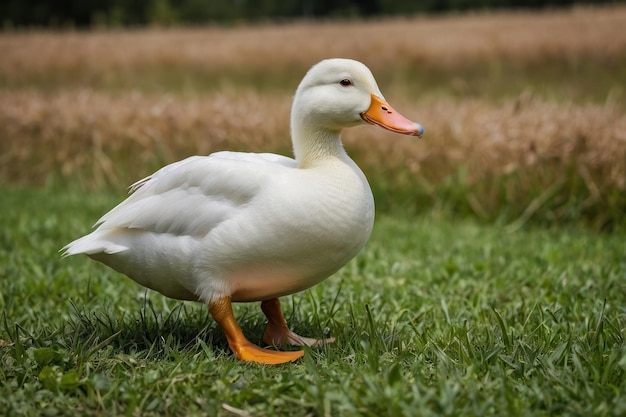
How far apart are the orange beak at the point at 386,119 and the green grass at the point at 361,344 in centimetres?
73

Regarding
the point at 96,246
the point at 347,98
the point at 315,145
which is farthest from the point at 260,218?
the point at 96,246

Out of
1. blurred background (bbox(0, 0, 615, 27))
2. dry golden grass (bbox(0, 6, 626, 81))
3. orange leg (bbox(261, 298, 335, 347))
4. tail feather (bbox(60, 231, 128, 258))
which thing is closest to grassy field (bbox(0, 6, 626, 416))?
orange leg (bbox(261, 298, 335, 347))

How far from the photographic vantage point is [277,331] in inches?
120

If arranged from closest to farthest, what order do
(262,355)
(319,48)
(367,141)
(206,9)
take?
(262,355), (367,141), (319,48), (206,9)

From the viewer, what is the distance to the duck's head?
277 centimetres

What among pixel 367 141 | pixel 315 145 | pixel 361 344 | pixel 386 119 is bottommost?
pixel 367 141

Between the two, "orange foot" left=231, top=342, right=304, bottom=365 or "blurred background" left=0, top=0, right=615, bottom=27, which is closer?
"orange foot" left=231, top=342, right=304, bottom=365

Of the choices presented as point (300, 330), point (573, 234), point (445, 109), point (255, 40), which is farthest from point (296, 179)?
point (255, 40)

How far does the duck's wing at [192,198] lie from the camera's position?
8.86 ft

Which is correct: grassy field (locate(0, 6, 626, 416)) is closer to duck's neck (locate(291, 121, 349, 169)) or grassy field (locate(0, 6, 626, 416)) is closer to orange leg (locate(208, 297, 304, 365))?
orange leg (locate(208, 297, 304, 365))

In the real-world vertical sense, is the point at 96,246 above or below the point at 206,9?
above

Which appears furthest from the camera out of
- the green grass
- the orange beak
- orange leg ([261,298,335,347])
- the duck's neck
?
orange leg ([261,298,335,347])

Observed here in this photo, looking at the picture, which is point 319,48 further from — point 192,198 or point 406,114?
point 192,198

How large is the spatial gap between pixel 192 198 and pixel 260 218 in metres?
0.34
